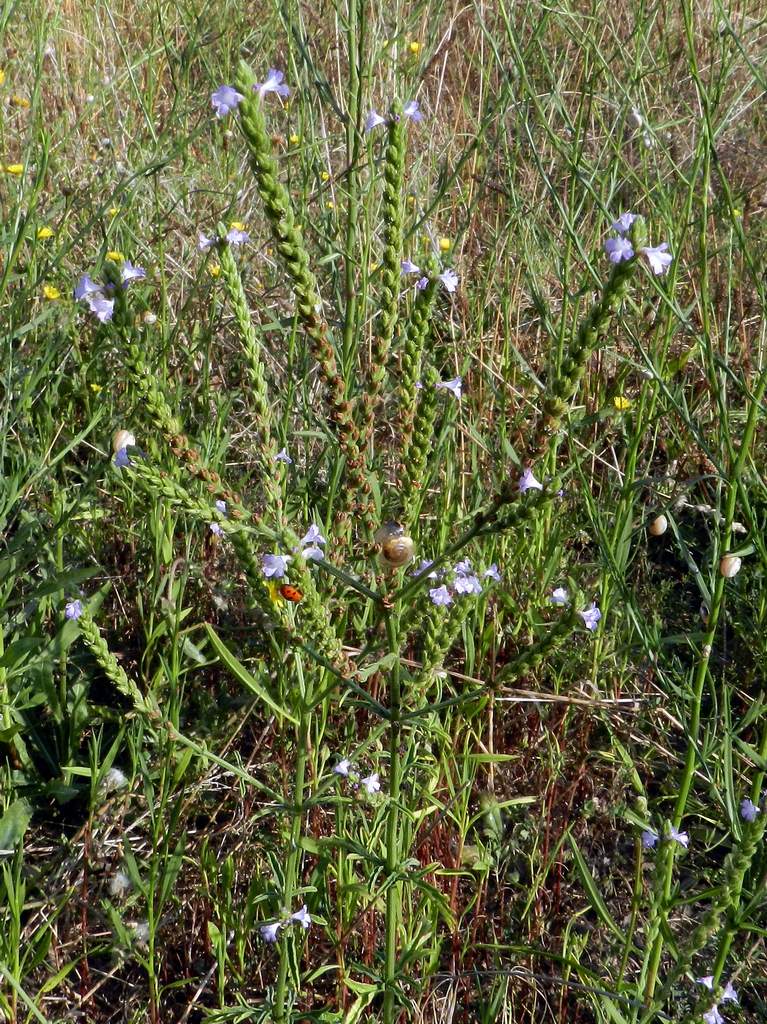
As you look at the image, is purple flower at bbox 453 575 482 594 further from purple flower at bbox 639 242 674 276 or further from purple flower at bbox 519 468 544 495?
purple flower at bbox 639 242 674 276

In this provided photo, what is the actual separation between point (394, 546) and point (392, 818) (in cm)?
45

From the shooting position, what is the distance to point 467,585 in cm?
157

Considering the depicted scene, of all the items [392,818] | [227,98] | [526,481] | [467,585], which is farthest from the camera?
[467,585]

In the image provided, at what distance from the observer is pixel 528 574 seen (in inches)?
97.7

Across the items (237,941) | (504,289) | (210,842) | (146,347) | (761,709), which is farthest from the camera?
(504,289)

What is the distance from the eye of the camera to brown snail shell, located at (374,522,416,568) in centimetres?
125

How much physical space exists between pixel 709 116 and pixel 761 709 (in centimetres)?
93

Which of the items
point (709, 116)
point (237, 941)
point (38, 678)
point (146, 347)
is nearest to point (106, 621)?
point (38, 678)

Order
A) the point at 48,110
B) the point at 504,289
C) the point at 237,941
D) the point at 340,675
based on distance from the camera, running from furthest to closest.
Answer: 1. the point at 48,110
2. the point at 504,289
3. the point at 237,941
4. the point at 340,675

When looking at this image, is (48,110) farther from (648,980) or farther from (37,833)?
(648,980)

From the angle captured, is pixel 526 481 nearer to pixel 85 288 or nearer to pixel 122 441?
pixel 122 441

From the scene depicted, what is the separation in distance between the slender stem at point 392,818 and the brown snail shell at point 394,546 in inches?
4.4

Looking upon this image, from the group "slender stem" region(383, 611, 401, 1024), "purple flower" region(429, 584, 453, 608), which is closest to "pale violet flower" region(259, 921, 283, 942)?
"slender stem" region(383, 611, 401, 1024)

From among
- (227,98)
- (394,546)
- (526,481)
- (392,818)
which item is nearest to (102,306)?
(227,98)
